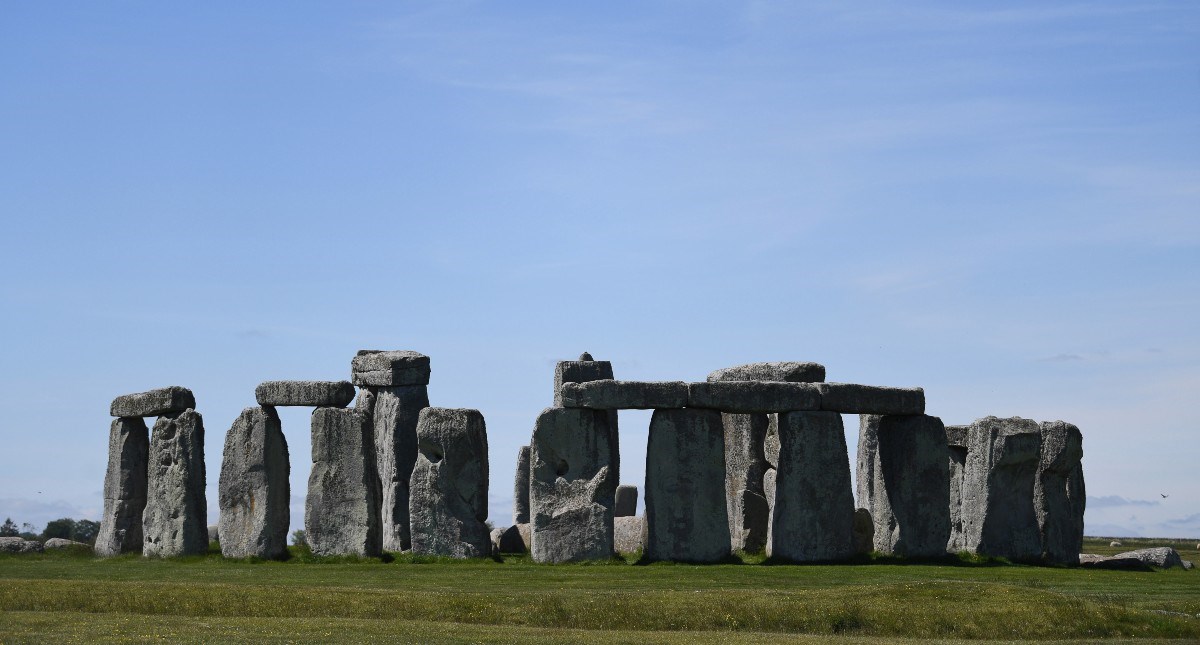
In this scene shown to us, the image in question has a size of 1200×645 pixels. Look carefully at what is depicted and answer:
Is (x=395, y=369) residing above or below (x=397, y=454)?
above

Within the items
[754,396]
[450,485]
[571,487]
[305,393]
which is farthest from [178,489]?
[754,396]

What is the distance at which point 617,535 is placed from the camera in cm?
3981

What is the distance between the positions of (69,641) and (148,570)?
11.5m

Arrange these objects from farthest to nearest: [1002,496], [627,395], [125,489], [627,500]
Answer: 1. [627,500]
2. [125,489]
3. [1002,496]
4. [627,395]

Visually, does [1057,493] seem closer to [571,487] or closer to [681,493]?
[681,493]

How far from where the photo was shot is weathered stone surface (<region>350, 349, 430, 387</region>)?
123 feet

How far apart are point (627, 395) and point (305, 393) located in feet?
22.0

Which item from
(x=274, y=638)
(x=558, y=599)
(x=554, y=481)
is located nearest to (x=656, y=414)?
(x=554, y=481)

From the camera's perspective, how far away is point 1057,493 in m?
36.0

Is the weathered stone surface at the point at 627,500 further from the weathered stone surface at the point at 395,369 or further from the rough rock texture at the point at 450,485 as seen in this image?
the rough rock texture at the point at 450,485

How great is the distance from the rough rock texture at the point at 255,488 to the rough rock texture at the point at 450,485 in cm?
293

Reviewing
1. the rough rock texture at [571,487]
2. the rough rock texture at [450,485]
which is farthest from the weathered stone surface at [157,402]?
the rough rock texture at [571,487]

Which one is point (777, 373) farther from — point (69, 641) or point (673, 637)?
point (69, 641)

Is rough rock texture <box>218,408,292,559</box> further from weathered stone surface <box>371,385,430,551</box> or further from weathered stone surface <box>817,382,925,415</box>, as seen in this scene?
weathered stone surface <box>817,382,925,415</box>
